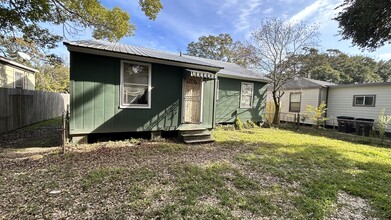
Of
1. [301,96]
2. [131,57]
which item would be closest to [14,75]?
[131,57]

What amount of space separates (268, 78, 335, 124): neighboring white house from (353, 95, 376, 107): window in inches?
71.6

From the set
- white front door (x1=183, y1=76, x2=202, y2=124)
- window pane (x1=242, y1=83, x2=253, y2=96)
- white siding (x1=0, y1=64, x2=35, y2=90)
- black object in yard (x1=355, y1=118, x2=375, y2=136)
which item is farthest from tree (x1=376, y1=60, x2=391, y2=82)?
white siding (x1=0, y1=64, x2=35, y2=90)

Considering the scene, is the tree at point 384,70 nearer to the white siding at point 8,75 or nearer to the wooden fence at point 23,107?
the wooden fence at point 23,107

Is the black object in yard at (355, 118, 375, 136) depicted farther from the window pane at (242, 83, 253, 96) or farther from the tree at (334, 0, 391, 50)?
the window pane at (242, 83, 253, 96)

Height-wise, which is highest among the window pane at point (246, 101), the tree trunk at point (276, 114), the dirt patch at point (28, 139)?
the window pane at point (246, 101)

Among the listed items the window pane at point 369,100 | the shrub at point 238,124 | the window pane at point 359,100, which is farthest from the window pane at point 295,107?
the shrub at point 238,124

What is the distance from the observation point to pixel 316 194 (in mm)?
3506

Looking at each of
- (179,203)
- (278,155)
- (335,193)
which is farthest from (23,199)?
(278,155)

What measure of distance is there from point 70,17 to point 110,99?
15.5 ft

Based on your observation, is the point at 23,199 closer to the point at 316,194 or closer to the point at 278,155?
the point at 316,194

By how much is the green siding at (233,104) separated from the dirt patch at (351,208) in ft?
24.7

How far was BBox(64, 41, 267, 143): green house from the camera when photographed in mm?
5738

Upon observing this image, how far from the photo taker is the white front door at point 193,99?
26.3ft

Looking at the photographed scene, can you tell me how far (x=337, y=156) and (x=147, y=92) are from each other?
21.6ft
